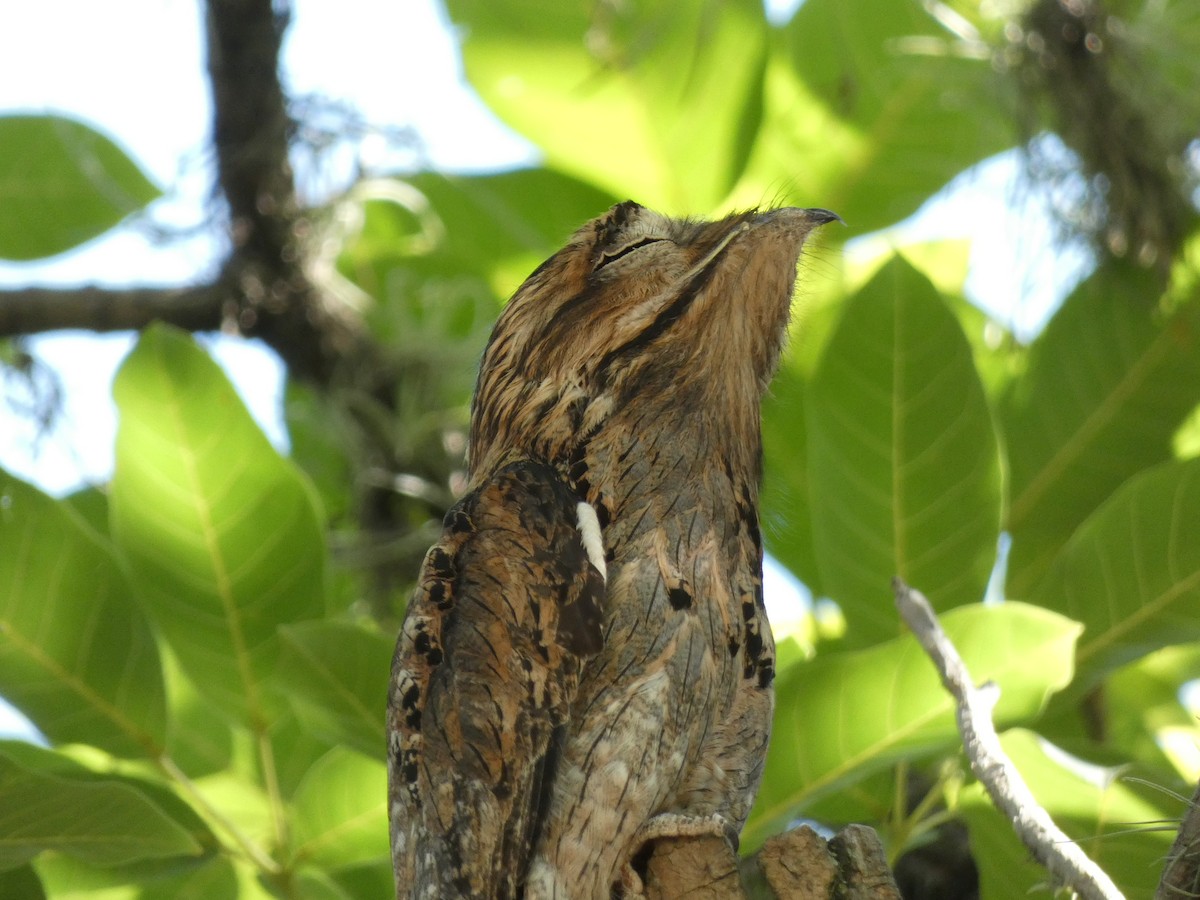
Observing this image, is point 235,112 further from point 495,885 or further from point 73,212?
point 495,885

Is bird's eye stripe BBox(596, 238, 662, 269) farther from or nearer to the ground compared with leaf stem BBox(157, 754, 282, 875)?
farther from the ground

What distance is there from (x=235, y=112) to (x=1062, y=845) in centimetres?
284

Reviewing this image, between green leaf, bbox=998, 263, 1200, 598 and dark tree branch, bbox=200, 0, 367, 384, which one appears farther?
dark tree branch, bbox=200, 0, 367, 384

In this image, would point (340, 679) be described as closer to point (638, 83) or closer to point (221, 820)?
point (221, 820)

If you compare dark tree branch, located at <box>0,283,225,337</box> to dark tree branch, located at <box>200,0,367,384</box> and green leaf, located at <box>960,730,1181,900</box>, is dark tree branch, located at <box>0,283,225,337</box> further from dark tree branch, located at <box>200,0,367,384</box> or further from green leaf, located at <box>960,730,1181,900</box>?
green leaf, located at <box>960,730,1181,900</box>

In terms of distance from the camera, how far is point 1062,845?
1.66 meters

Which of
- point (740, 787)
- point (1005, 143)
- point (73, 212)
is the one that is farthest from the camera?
point (73, 212)

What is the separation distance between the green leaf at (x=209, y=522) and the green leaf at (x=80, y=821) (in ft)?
1.29

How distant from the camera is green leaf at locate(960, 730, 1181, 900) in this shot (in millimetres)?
2422

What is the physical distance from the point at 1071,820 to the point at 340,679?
4.36 feet

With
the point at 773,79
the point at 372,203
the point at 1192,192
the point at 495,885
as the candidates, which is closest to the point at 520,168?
the point at 773,79

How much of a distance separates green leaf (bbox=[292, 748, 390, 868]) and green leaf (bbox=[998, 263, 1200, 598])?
1.50 meters

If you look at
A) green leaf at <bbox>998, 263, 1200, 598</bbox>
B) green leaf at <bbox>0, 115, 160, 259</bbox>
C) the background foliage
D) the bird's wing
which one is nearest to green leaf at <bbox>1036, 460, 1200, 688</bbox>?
the background foliage

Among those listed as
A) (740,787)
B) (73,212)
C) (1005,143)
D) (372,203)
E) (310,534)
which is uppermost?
(372,203)
